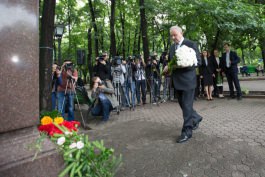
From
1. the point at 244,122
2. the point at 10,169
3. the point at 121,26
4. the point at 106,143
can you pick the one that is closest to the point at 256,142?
the point at 244,122

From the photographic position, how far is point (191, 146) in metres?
4.08

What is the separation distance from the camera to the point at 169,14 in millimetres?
12141

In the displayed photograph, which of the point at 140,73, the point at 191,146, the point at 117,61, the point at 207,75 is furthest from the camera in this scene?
the point at 207,75

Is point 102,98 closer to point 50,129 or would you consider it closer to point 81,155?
point 50,129

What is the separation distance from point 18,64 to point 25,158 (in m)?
0.84

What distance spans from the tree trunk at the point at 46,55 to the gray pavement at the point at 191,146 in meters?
1.45

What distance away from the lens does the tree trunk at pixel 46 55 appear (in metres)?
6.43

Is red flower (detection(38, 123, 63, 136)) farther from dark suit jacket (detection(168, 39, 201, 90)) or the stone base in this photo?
dark suit jacket (detection(168, 39, 201, 90))

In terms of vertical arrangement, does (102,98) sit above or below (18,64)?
below

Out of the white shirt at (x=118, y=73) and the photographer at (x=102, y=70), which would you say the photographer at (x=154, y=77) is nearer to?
the white shirt at (x=118, y=73)

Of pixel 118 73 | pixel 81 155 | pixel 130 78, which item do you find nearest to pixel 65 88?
pixel 118 73

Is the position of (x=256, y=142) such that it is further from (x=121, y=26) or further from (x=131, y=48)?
(x=131, y=48)

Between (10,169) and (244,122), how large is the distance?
505 cm

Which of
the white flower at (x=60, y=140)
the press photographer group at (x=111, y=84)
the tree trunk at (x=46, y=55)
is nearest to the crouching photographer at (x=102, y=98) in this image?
the press photographer group at (x=111, y=84)
